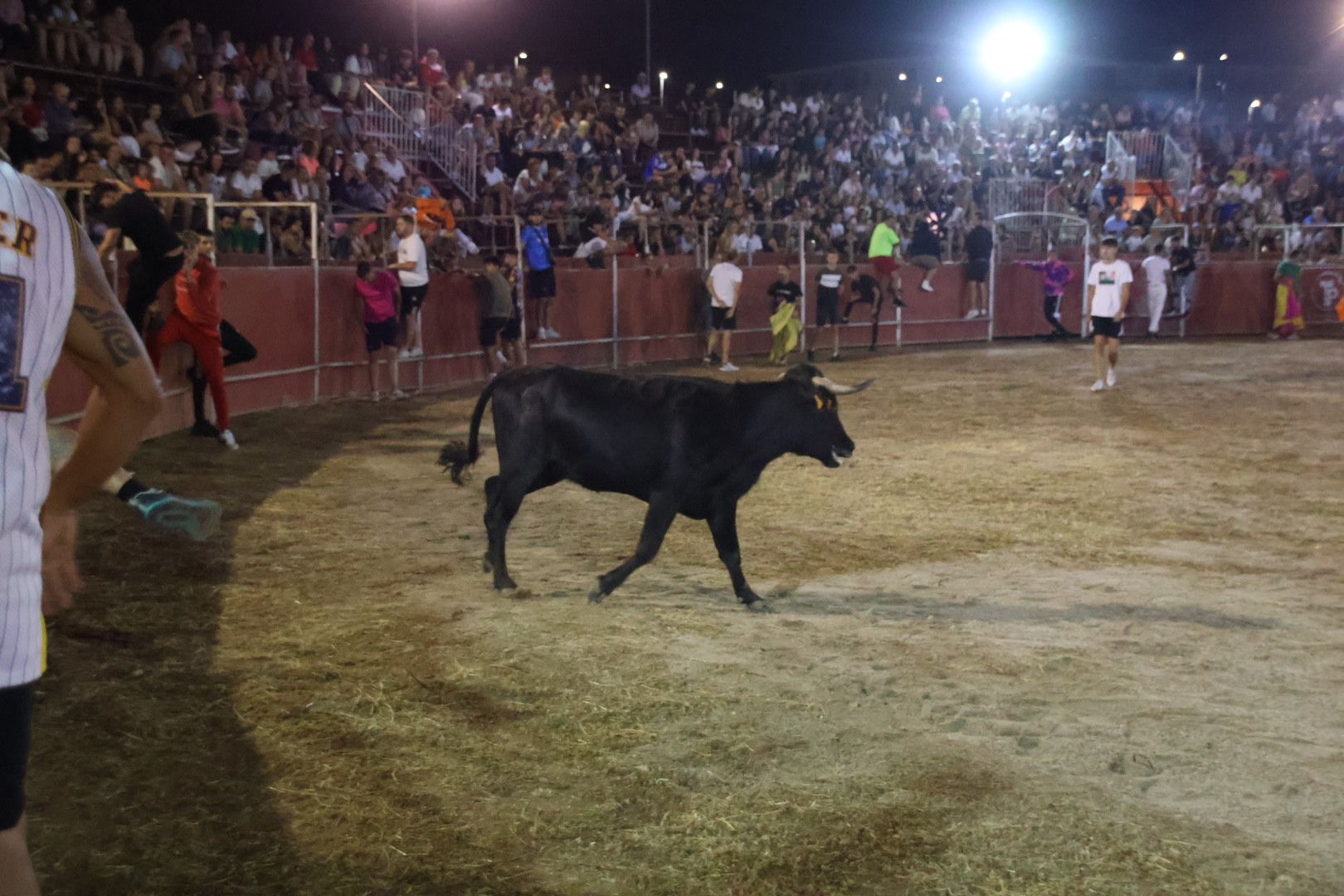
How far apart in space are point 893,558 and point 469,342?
37.3 ft

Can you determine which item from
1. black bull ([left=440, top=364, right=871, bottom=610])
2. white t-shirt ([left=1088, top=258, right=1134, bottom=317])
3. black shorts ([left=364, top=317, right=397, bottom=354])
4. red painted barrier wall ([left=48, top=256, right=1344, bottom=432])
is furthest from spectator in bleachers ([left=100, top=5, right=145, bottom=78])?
black bull ([left=440, top=364, right=871, bottom=610])

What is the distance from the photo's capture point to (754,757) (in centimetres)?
448

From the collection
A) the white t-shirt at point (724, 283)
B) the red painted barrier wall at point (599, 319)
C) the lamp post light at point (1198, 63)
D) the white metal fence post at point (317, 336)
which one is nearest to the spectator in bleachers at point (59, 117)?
the white metal fence post at point (317, 336)

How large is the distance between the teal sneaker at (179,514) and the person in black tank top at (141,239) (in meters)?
7.98

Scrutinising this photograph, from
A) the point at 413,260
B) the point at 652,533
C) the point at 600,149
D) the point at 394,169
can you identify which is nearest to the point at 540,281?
the point at 394,169

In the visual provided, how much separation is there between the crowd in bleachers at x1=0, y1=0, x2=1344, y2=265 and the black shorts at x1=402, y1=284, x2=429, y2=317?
2.44ft

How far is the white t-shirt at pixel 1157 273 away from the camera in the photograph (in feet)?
89.9

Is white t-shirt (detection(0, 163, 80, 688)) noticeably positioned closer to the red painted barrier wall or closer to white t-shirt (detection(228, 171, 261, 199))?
the red painted barrier wall

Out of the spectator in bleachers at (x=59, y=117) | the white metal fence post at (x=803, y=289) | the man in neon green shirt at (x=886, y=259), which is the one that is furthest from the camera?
the man in neon green shirt at (x=886, y=259)

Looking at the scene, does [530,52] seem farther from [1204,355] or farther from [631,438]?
[631,438]

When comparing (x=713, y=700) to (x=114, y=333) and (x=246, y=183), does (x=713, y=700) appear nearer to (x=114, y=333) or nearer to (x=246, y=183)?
(x=114, y=333)

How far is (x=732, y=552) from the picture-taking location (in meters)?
6.51

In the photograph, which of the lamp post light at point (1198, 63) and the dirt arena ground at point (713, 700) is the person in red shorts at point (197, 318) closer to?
the dirt arena ground at point (713, 700)

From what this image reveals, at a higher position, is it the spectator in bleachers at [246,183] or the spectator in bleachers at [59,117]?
the spectator in bleachers at [59,117]
